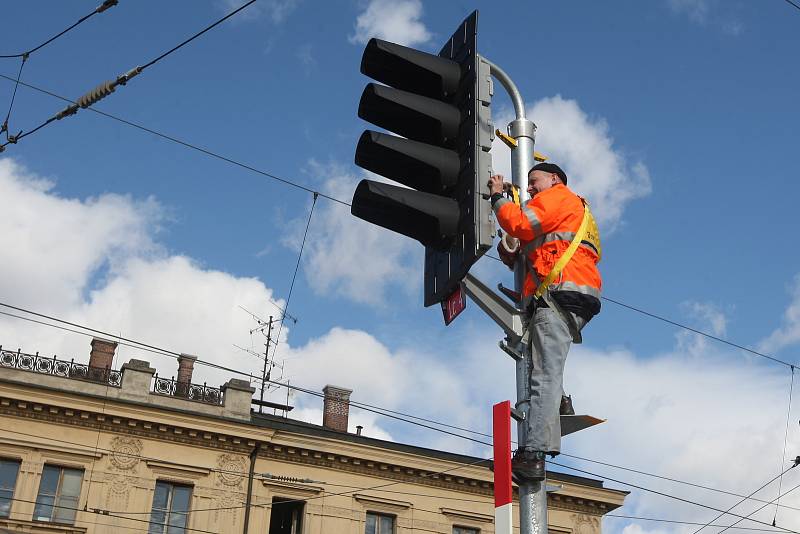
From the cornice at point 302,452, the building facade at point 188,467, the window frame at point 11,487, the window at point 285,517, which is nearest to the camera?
the window frame at point 11,487

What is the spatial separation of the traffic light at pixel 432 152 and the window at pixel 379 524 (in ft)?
81.0

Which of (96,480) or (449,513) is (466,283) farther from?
(449,513)

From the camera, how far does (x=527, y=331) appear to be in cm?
489

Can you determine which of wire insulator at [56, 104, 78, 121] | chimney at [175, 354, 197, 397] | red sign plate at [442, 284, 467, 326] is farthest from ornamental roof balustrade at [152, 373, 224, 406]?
red sign plate at [442, 284, 467, 326]

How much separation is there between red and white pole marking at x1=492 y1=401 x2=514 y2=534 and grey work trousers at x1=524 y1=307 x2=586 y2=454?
0.41ft

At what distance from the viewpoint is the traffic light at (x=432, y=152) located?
15.8ft

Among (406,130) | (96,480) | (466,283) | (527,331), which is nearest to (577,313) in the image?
(527,331)

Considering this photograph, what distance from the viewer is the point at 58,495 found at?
25109mm

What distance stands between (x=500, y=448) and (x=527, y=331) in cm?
71

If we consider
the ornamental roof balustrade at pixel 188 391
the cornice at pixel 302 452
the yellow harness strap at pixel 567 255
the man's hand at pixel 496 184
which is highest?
the ornamental roof balustrade at pixel 188 391

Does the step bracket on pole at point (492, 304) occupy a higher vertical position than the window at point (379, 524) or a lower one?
lower

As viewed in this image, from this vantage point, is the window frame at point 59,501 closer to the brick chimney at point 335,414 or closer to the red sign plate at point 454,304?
the brick chimney at point 335,414

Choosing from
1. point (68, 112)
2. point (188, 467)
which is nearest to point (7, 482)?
point (188, 467)

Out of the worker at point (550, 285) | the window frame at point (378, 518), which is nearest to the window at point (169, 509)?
the window frame at point (378, 518)
